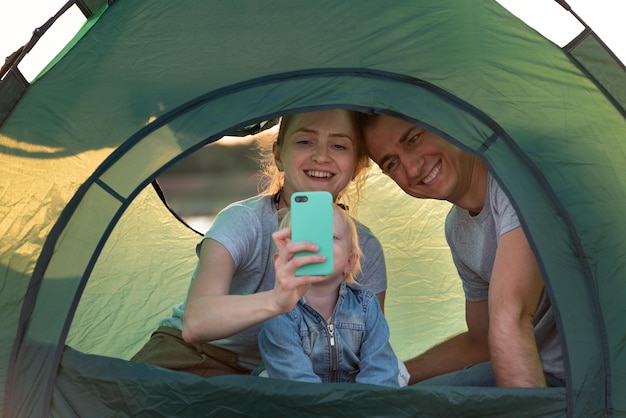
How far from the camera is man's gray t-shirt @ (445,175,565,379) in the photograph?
7.82 ft

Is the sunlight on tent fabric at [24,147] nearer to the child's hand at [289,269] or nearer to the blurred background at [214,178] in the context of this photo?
the child's hand at [289,269]

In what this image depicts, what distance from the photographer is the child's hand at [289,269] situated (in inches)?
78.6

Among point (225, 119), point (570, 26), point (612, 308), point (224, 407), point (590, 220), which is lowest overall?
point (224, 407)

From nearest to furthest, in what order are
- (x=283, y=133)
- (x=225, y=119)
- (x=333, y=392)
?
(x=333, y=392)
(x=225, y=119)
(x=283, y=133)

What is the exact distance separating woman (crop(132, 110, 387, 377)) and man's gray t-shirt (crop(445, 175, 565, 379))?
0.76 feet

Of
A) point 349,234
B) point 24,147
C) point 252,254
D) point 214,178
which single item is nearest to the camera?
point 24,147

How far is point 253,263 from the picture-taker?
2.51 meters

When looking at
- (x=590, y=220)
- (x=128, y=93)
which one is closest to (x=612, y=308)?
(x=590, y=220)

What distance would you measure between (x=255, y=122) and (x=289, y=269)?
1.27ft

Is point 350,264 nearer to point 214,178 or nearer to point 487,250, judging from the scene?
point 487,250

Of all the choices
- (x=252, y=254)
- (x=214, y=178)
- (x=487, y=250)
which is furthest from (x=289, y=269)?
(x=214, y=178)

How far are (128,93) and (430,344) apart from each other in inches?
58.5

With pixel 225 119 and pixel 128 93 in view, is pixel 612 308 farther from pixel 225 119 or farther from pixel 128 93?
pixel 128 93

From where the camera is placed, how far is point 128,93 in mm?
2191
